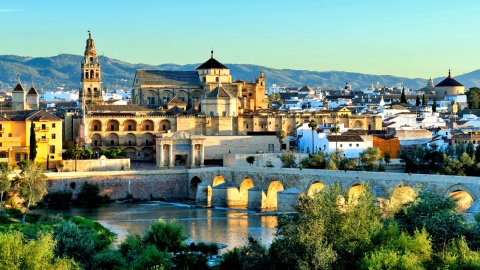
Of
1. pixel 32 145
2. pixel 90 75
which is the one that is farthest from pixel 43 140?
pixel 90 75

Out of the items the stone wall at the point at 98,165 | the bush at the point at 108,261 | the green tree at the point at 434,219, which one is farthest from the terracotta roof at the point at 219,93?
the bush at the point at 108,261

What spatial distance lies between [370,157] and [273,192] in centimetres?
609

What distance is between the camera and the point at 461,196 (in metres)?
38.8

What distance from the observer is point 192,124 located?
62875 mm

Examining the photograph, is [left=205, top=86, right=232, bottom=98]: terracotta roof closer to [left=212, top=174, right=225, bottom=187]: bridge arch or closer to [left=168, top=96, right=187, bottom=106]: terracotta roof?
[left=168, top=96, right=187, bottom=106]: terracotta roof

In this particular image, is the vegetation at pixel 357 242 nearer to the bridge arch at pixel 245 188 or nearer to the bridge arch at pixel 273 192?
the bridge arch at pixel 273 192

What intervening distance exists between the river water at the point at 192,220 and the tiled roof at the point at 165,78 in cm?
2073

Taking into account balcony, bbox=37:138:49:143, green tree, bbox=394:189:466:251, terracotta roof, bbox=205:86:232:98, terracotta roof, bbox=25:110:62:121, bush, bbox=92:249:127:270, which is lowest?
bush, bbox=92:249:127:270

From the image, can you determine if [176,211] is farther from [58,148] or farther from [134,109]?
[134,109]

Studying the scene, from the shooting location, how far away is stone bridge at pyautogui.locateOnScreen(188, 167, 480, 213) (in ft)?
125

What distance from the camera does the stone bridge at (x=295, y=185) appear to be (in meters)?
38.1

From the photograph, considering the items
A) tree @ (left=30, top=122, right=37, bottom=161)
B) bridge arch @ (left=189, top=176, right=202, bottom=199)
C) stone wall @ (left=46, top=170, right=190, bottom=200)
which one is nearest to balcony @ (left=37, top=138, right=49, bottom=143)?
tree @ (left=30, top=122, right=37, bottom=161)

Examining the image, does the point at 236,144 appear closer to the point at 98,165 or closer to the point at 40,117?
the point at 98,165

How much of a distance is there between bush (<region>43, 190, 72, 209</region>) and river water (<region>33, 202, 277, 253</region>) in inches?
67.6
